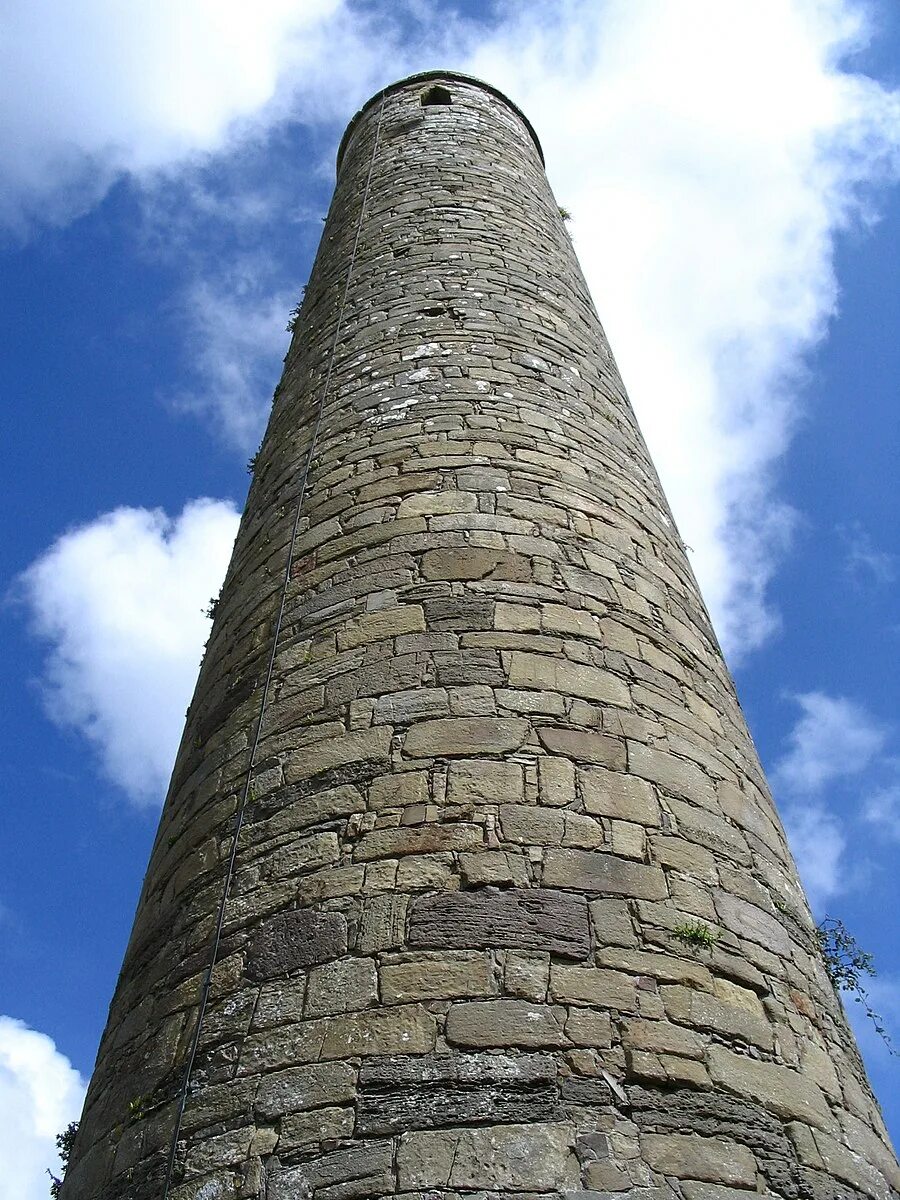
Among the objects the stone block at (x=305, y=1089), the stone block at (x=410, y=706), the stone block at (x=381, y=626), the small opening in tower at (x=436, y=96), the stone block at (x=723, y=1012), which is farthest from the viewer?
the small opening in tower at (x=436, y=96)

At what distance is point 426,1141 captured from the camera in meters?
2.31

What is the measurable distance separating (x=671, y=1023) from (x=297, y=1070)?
0.94 meters

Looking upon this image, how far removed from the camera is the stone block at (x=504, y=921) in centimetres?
269

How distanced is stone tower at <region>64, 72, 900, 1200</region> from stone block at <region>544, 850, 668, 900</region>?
0.01 m

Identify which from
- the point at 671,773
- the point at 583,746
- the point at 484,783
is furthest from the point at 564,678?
the point at 484,783

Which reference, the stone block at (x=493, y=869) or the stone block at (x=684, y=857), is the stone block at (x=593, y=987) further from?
the stone block at (x=684, y=857)

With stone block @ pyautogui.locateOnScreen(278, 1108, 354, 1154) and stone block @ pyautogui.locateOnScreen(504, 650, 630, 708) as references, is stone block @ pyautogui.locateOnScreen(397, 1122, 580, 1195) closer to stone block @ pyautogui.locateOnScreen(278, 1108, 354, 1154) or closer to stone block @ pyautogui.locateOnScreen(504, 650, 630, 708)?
stone block @ pyautogui.locateOnScreen(278, 1108, 354, 1154)

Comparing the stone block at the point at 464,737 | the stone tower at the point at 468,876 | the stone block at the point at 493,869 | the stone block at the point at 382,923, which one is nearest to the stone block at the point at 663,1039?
the stone tower at the point at 468,876

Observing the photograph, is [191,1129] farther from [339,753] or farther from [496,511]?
[496,511]

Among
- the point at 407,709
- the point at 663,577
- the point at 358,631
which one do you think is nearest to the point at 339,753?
the point at 407,709

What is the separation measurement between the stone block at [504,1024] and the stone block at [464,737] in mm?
809

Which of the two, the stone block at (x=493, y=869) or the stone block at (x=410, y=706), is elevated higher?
the stone block at (x=410, y=706)

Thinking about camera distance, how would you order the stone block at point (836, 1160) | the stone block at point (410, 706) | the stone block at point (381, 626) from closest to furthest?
the stone block at point (836, 1160) → the stone block at point (410, 706) → the stone block at point (381, 626)

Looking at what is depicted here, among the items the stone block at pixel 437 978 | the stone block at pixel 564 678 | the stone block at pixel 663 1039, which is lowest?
the stone block at pixel 663 1039
